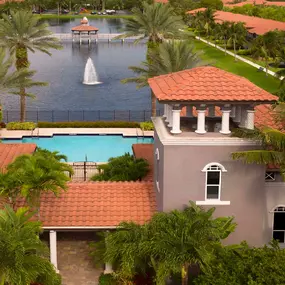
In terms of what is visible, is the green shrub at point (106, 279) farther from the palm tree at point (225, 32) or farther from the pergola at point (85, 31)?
the pergola at point (85, 31)

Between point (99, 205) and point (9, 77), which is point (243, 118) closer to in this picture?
point (99, 205)

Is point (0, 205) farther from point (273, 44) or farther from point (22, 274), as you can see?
point (273, 44)

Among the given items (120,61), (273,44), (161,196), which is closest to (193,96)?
(161,196)

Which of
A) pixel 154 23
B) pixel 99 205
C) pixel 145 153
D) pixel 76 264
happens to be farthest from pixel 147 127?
pixel 76 264

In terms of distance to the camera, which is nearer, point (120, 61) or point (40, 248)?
point (40, 248)

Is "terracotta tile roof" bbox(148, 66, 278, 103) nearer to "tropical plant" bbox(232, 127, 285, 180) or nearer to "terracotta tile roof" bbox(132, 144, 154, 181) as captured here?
"tropical plant" bbox(232, 127, 285, 180)

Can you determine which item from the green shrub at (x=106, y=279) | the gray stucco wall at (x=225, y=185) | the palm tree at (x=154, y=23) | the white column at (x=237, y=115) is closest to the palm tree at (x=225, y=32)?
the palm tree at (x=154, y=23)
